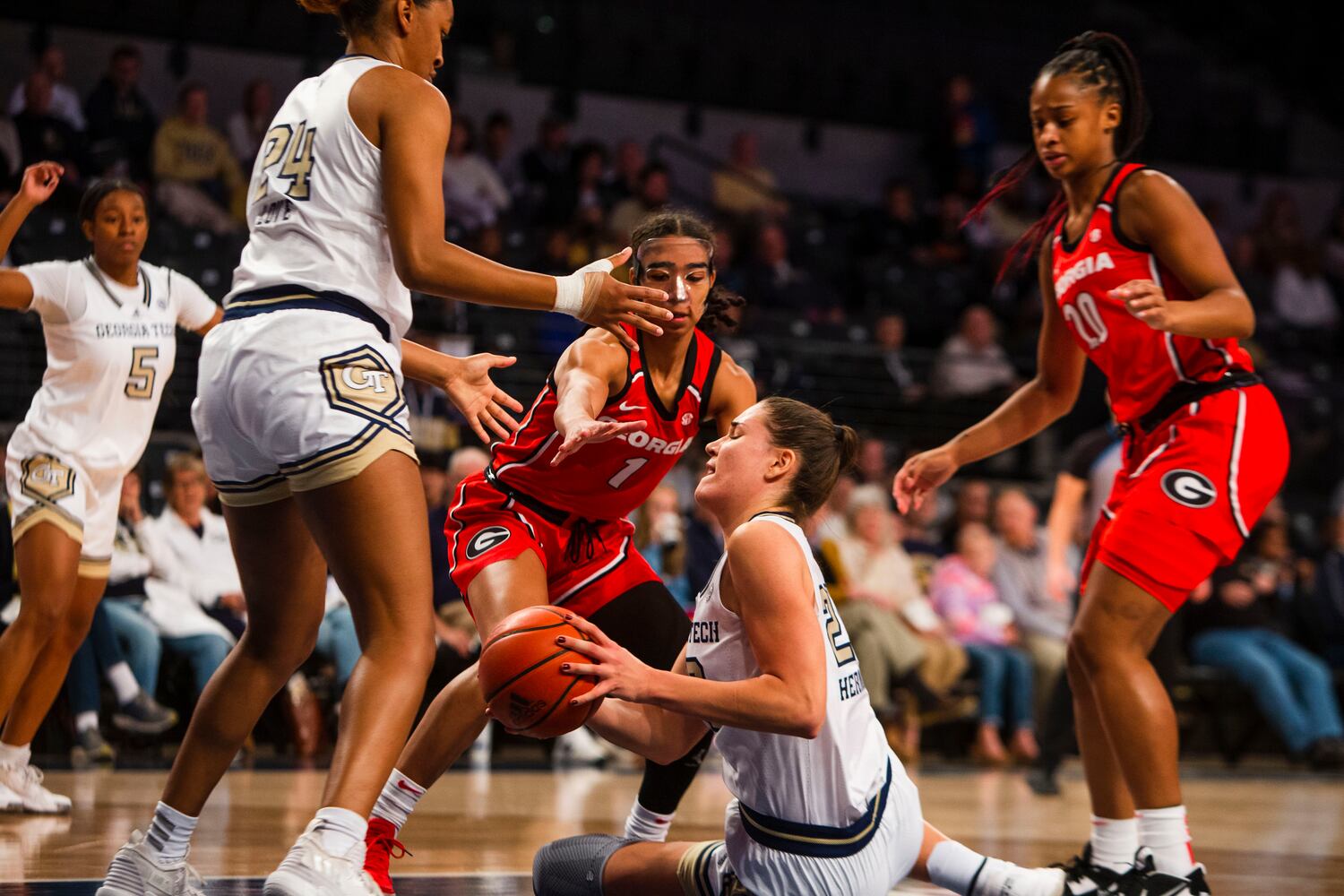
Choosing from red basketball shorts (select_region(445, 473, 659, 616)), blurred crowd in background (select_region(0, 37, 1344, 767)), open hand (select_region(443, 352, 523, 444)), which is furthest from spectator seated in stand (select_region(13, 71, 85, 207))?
open hand (select_region(443, 352, 523, 444))

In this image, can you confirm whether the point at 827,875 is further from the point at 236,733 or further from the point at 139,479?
the point at 139,479

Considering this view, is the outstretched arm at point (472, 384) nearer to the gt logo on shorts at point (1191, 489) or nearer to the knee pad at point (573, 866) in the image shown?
the knee pad at point (573, 866)

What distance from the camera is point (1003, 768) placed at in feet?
30.1

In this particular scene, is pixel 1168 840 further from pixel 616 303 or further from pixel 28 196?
pixel 28 196

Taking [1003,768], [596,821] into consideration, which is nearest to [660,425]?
[596,821]

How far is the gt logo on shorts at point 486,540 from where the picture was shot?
4043mm

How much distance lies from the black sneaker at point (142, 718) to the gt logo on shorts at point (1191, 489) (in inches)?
206

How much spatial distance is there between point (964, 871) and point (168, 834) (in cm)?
177

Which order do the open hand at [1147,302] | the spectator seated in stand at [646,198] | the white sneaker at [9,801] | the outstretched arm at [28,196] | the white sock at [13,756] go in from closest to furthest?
the open hand at [1147,302] < the outstretched arm at [28,196] < the white sneaker at [9,801] < the white sock at [13,756] < the spectator seated in stand at [646,198]

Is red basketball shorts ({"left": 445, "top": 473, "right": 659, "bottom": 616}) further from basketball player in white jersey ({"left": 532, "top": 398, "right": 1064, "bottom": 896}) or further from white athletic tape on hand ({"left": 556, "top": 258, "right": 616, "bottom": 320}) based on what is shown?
white athletic tape on hand ({"left": 556, "top": 258, "right": 616, "bottom": 320})

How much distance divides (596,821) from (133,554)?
3194 millimetres

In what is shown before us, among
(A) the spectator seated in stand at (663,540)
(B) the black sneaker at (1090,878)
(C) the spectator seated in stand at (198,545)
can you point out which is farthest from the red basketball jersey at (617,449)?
(A) the spectator seated in stand at (663,540)

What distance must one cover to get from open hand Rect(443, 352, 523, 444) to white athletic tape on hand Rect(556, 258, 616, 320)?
205 mm

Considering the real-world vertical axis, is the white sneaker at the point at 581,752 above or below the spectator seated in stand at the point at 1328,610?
below
